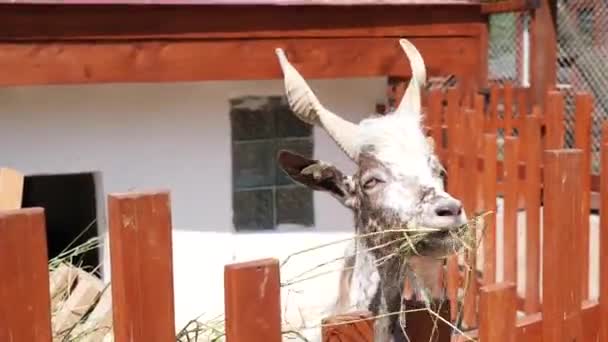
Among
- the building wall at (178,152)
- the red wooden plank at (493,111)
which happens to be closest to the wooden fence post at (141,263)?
the building wall at (178,152)

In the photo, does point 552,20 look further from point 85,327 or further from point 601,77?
point 85,327

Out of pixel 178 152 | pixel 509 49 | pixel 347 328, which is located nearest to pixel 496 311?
pixel 347 328

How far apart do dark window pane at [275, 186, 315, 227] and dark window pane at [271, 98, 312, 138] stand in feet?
1.12

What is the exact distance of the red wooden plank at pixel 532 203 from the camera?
5004 mm

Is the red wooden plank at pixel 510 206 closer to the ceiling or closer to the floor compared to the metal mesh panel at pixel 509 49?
closer to the floor

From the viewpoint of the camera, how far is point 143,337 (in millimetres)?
1604

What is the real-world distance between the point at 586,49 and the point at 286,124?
6.69 metres

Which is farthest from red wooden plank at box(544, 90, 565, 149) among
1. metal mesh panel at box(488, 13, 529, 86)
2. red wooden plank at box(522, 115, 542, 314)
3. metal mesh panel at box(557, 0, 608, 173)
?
metal mesh panel at box(488, 13, 529, 86)

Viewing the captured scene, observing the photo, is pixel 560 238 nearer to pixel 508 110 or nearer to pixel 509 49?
pixel 508 110

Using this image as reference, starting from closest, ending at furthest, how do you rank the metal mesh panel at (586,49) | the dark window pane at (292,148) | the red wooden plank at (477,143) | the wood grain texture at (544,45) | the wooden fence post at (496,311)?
the wooden fence post at (496,311) → the red wooden plank at (477,143) → the dark window pane at (292,148) → the wood grain texture at (544,45) → the metal mesh panel at (586,49)

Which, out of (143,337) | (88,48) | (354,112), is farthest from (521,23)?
(143,337)

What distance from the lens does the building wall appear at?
5066 mm

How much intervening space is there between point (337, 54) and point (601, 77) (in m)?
6.65

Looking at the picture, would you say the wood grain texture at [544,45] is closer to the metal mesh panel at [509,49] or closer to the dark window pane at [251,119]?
the metal mesh panel at [509,49]
